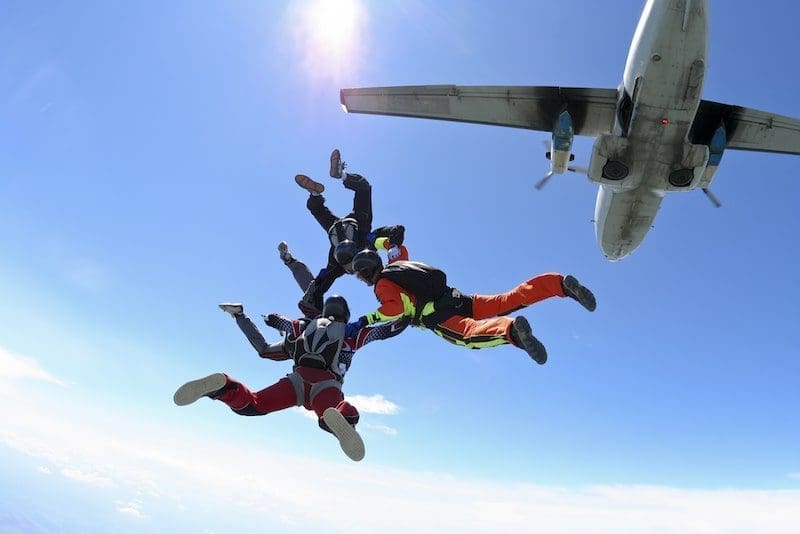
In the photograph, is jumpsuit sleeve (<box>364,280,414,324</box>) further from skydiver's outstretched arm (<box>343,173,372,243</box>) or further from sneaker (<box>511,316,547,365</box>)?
skydiver's outstretched arm (<box>343,173,372,243</box>)

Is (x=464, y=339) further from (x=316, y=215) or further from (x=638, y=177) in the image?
(x=638, y=177)

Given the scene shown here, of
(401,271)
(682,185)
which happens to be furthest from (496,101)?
(401,271)

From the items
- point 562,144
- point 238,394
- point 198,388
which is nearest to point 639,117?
point 562,144

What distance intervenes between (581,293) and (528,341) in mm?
814

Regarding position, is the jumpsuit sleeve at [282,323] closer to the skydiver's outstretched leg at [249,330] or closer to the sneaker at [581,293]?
the skydiver's outstretched leg at [249,330]

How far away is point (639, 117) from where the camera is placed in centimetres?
1005

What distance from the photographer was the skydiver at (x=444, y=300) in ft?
14.4

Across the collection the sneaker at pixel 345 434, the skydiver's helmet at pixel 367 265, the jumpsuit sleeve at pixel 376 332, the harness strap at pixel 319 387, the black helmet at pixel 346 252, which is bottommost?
the sneaker at pixel 345 434

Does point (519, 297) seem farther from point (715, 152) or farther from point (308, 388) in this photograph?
point (715, 152)

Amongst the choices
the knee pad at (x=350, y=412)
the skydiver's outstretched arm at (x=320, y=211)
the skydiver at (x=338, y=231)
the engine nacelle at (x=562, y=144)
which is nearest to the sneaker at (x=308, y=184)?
the skydiver at (x=338, y=231)

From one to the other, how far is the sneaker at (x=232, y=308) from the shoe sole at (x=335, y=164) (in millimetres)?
2905

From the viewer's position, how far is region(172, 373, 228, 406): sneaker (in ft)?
14.5

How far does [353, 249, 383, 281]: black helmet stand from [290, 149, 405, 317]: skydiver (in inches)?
28.1

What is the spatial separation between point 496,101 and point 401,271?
934cm
